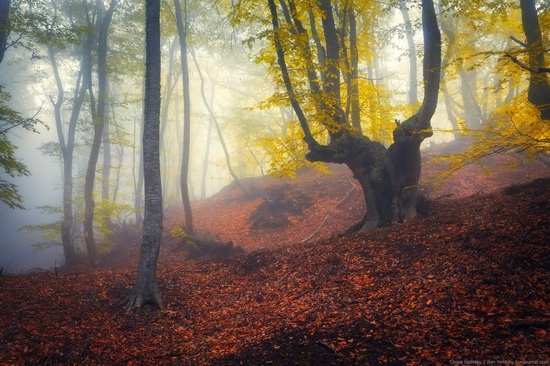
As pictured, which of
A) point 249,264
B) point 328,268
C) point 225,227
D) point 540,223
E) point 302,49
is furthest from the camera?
point 225,227

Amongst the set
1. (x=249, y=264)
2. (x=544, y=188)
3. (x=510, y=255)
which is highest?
(x=544, y=188)

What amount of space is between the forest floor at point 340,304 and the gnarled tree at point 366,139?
1.13m

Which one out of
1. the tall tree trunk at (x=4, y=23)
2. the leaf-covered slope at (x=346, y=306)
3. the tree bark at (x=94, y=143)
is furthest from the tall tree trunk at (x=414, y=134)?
the tree bark at (x=94, y=143)

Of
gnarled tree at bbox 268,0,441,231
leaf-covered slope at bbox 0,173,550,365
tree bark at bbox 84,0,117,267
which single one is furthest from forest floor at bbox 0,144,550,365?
tree bark at bbox 84,0,117,267

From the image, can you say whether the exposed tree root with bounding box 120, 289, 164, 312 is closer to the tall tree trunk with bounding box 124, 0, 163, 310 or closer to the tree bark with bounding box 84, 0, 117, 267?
the tall tree trunk with bounding box 124, 0, 163, 310

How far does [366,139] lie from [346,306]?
572cm

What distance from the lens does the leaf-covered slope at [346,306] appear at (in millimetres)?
3699

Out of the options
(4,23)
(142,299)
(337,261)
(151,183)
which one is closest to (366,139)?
(337,261)

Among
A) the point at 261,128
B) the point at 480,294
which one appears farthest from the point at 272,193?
the point at 480,294

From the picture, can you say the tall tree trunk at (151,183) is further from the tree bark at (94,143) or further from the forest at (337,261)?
the tree bark at (94,143)

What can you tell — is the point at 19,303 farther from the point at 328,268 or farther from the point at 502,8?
the point at 502,8

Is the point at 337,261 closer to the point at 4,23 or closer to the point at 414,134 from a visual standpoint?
the point at 414,134

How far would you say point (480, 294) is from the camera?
14.0ft

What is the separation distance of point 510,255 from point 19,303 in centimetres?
961
